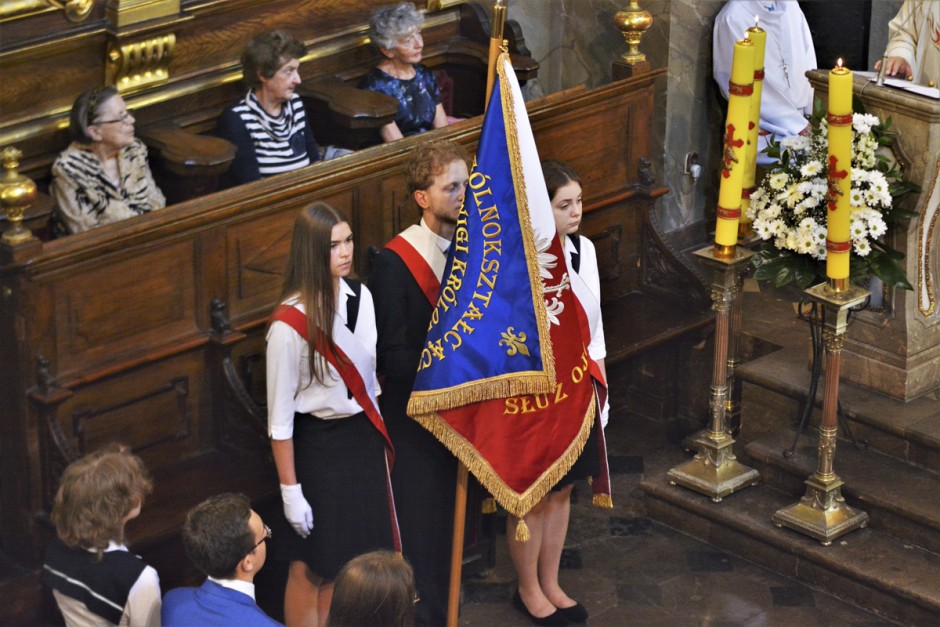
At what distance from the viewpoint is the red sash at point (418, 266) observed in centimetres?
485

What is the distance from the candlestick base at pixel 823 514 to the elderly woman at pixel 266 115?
2.12m

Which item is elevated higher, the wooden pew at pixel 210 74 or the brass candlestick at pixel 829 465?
the wooden pew at pixel 210 74

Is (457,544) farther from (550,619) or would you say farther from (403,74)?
(403,74)

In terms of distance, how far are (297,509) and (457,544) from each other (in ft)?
1.60

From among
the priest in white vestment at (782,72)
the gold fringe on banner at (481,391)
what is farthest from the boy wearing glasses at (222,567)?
the priest in white vestment at (782,72)

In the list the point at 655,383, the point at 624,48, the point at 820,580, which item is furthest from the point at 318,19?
the point at 820,580

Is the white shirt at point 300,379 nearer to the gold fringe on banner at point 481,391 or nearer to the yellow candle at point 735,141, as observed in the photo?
the gold fringe on banner at point 481,391

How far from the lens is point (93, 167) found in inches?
212

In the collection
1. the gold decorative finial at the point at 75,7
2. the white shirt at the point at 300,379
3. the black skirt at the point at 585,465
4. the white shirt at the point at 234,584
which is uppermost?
the gold decorative finial at the point at 75,7

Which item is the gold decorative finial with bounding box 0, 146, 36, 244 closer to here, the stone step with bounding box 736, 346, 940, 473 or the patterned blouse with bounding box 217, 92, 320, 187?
the patterned blouse with bounding box 217, 92, 320, 187

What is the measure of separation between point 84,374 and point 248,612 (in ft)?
4.42

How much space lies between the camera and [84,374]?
16.0 ft

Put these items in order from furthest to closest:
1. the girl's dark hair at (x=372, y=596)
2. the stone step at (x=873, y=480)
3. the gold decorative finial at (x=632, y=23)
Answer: the gold decorative finial at (x=632, y=23), the stone step at (x=873, y=480), the girl's dark hair at (x=372, y=596)

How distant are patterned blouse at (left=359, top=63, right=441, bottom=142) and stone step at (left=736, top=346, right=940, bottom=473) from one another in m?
1.61
